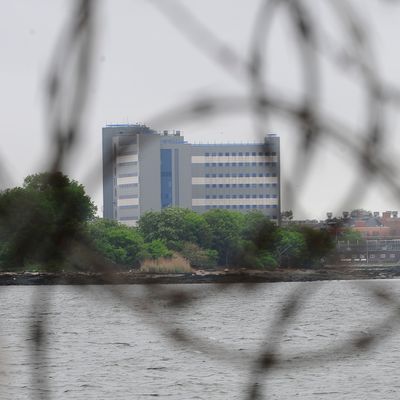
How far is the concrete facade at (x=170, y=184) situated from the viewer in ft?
3.04

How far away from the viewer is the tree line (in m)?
0.91

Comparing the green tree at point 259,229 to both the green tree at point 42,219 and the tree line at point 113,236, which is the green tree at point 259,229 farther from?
the green tree at point 42,219

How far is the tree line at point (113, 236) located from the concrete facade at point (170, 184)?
0.01m

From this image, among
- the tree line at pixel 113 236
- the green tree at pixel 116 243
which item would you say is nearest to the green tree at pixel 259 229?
the tree line at pixel 113 236

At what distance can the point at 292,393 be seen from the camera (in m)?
27.6

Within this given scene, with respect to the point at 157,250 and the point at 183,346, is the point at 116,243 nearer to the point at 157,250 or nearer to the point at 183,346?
the point at 157,250

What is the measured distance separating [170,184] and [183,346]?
8.1 inches

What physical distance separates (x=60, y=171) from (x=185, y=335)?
0.16 m

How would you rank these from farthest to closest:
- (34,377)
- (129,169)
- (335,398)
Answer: (335,398), (34,377), (129,169)

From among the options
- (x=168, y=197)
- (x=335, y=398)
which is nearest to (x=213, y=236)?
(x=168, y=197)

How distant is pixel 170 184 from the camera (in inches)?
42.1

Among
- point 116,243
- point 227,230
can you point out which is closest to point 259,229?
point 227,230

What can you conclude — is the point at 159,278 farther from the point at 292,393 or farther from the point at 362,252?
the point at 292,393

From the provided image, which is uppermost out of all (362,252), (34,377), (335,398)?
(362,252)
